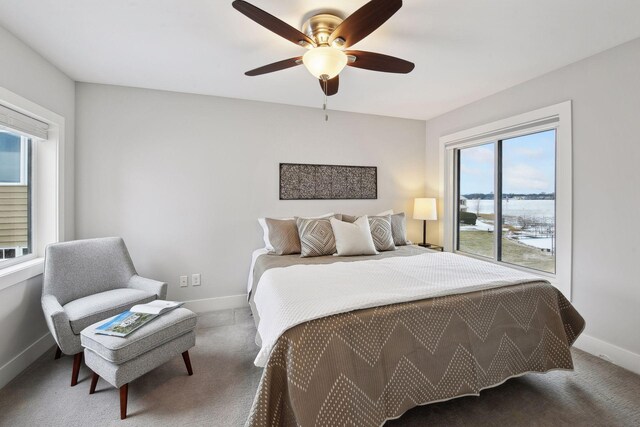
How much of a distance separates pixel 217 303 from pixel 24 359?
1.50m

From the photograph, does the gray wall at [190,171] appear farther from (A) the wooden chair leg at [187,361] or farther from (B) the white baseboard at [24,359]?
(A) the wooden chair leg at [187,361]

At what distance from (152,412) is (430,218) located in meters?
3.39

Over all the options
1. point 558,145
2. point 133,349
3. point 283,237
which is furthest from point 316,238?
point 558,145

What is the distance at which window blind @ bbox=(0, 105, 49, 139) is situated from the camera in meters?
1.95

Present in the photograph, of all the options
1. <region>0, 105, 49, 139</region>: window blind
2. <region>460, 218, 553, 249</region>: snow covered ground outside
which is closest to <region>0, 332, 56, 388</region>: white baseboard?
<region>0, 105, 49, 139</region>: window blind

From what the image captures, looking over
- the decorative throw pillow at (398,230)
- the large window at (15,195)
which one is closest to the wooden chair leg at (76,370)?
the large window at (15,195)

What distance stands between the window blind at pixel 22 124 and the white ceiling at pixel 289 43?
542mm

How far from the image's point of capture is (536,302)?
1.80 meters

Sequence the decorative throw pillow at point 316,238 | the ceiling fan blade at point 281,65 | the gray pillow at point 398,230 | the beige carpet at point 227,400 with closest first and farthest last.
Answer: the beige carpet at point 227,400 → the ceiling fan blade at point 281,65 → the decorative throw pillow at point 316,238 → the gray pillow at point 398,230

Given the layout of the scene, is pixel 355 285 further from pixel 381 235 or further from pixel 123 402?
pixel 123 402

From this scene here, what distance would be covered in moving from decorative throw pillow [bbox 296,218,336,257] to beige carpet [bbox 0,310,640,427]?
108cm

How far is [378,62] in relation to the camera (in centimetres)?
188

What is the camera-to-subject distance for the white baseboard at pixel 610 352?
6.77 feet

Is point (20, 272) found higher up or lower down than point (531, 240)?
lower down
